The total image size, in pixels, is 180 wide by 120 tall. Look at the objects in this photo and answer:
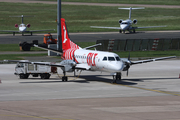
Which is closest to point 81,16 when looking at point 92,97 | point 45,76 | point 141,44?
point 141,44

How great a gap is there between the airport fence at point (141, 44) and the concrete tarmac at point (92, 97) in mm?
24492

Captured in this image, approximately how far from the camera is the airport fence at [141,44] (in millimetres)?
65938

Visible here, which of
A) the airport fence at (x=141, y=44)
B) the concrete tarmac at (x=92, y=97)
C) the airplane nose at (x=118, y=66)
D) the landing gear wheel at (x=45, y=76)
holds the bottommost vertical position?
the concrete tarmac at (x=92, y=97)

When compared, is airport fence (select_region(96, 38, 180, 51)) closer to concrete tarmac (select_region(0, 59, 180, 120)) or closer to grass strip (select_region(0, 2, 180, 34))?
concrete tarmac (select_region(0, 59, 180, 120))

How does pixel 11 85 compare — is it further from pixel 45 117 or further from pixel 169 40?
pixel 169 40

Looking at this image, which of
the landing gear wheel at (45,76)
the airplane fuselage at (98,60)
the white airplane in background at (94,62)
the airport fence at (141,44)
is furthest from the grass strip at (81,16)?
the airplane fuselage at (98,60)

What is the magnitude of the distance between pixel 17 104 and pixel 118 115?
738 cm

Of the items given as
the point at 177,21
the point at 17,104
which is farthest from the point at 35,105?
the point at 177,21

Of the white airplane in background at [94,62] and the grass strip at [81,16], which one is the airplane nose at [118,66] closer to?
the white airplane in background at [94,62]

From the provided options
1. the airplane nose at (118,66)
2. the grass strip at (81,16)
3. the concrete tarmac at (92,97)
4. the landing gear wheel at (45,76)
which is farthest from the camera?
the grass strip at (81,16)

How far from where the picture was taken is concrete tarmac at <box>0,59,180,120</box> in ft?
66.6

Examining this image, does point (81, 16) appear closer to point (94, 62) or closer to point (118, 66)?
point (94, 62)

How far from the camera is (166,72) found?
42.7 metres

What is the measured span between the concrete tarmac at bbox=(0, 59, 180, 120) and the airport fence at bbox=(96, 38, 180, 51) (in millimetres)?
24492
